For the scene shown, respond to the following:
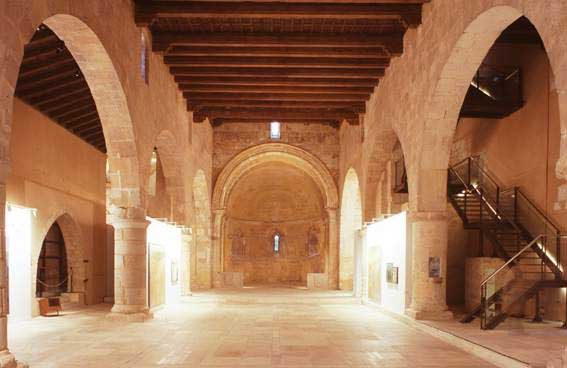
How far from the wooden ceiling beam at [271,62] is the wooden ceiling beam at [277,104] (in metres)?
3.57

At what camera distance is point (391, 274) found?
12.5 metres

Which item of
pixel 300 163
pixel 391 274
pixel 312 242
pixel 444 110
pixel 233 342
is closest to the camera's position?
pixel 233 342

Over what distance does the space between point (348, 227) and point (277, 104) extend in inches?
254

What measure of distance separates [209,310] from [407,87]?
290 inches

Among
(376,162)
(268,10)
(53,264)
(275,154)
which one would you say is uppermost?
(268,10)

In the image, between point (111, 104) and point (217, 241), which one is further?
point (217, 241)

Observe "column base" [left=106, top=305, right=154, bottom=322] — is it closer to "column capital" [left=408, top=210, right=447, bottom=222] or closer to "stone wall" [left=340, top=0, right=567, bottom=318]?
"stone wall" [left=340, top=0, right=567, bottom=318]

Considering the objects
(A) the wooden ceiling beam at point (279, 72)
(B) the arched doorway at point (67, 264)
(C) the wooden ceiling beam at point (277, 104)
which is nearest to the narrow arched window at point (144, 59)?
(A) the wooden ceiling beam at point (279, 72)

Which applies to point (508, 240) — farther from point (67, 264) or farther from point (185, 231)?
point (67, 264)

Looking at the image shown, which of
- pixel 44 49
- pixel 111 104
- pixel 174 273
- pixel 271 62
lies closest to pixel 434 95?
pixel 271 62

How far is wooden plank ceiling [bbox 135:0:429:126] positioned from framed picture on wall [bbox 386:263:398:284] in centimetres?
493

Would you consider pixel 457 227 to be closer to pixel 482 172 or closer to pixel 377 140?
pixel 482 172

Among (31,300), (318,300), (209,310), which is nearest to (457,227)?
(318,300)

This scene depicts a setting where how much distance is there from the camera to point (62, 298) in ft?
48.5
